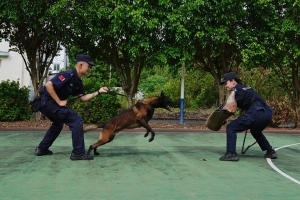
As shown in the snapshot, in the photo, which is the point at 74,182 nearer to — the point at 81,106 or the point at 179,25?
the point at 179,25

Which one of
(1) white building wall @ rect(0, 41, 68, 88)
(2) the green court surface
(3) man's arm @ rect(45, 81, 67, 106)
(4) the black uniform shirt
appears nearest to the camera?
(2) the green court surface

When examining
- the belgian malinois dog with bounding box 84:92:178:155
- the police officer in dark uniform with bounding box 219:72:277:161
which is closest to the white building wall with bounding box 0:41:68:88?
the belgian malinois dog with bounding box 84:92:178:155

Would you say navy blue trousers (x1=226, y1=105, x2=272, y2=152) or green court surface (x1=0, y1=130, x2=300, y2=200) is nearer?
green court surface (x1=0, y1=130, x2=300, y2=200)

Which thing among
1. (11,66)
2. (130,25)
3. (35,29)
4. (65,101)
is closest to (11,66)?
(11,66)

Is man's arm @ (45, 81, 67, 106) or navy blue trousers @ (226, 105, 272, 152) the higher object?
man's arm @ (45, 81, 67, 106)

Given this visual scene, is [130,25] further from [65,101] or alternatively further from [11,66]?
[11,66]

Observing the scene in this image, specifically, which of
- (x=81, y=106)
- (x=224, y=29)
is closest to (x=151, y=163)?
(x=224, y=29)

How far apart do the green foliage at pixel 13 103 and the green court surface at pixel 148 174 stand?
5398 millimetres

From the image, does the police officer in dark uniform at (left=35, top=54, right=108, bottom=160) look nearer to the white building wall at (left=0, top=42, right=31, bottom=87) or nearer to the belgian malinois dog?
the belgian malinois dog

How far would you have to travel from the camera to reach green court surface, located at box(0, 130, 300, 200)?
505 centimetres

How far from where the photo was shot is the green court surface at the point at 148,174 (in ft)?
16.6

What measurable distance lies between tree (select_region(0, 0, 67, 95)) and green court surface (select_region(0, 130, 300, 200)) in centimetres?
495

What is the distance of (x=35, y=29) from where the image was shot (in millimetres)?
14695

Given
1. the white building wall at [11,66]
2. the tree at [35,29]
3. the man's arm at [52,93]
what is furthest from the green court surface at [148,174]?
the white building wall at [11,66]
